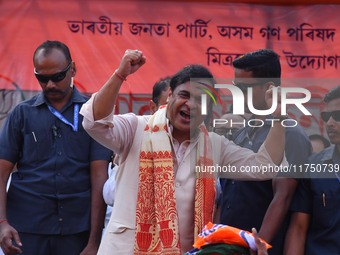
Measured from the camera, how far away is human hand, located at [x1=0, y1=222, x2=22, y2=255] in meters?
5.30

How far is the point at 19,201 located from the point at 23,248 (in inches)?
11.3

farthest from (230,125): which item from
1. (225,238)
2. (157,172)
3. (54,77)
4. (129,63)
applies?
(225,238)

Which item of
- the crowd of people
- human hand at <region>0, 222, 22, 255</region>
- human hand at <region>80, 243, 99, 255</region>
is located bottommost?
human hand at <region>80, 243, 99, 255</region>

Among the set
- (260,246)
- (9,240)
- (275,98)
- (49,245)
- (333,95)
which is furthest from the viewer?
(49,245)

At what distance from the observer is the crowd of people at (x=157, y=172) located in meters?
4.71

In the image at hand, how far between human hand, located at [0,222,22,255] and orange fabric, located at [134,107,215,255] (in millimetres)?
961

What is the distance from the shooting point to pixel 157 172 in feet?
15.5

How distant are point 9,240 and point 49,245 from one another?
310 mm

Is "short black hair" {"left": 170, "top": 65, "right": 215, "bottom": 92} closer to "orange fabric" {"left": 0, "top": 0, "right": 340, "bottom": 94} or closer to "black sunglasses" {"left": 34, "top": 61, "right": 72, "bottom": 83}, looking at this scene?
"black sunglasses" {"left": 34, "top": 61, "right": 72, "bottom": 83}

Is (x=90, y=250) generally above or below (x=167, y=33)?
below

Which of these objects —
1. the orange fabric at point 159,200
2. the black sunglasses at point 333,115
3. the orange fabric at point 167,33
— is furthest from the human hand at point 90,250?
the orange fabric at point 167,33

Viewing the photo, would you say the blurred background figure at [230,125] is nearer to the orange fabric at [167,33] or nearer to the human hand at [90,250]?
the human hand at [90,250]

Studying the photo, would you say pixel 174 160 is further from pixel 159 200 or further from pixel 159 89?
pixel 159 89

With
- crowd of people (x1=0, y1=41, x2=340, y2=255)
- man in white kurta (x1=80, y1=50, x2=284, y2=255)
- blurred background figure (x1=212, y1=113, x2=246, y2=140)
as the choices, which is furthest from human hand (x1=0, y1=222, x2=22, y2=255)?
blurred background figure (x1=212, y1=113, x2=246, y2=140)
